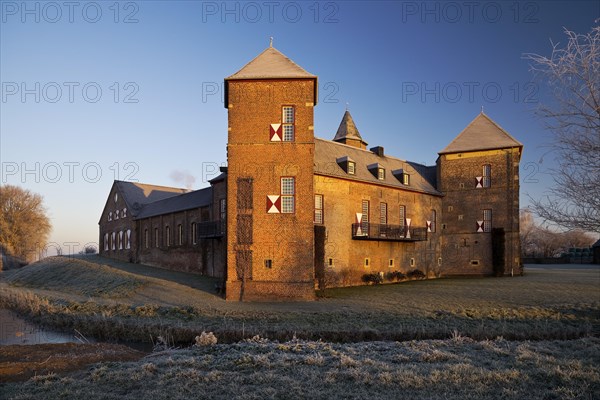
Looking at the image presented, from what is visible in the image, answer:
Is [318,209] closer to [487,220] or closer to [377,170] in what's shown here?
[377,170]

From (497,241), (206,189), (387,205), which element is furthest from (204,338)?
(497,241)

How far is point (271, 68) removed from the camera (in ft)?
69.1

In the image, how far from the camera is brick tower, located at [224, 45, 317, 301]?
65.8ft

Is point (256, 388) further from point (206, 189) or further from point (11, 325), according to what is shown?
point (206, 189)

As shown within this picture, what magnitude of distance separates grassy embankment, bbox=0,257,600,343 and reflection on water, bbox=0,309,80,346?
1.99ft

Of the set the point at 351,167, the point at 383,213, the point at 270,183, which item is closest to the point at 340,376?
the point at 270,183

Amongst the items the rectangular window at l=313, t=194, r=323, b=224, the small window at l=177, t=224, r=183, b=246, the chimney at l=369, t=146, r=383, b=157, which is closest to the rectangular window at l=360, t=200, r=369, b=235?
the rectangular window at l=313, t=194, r=323, b=224

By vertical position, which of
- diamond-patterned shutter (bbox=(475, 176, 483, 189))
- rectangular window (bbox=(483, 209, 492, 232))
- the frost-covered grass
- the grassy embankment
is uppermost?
diamond-patterned shutter (bbox=(475, 176, 483, 189))

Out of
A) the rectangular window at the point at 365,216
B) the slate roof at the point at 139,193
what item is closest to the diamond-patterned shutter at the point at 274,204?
the rectangular window at the point at 365,216

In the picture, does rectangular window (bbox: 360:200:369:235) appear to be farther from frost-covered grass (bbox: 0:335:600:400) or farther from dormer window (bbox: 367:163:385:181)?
frost-covered grass (bbox: 0:335:600:400)

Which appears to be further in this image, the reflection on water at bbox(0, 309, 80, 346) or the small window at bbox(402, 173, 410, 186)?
the small window at bbox(402, 173, 410, 186)

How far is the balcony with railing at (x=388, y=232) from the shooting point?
2573 cm

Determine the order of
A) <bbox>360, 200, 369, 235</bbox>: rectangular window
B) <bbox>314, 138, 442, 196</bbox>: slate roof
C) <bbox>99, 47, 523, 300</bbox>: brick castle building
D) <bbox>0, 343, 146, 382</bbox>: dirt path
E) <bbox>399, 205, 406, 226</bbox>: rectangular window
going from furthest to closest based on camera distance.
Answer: <bbox>399, 205, 406, 226</bbox>: rectangular window
<bbox>360, 200, 369, 235</bbox>: rectangular window
<bbox>314, 138, 442, 196</bbox>: slate roof
<bbox>99, 47, 523, 300</bbox>: brick castle building
<bbox>0, 343, 146, 382</bbox>: dirt path

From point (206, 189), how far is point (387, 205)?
12.8m
